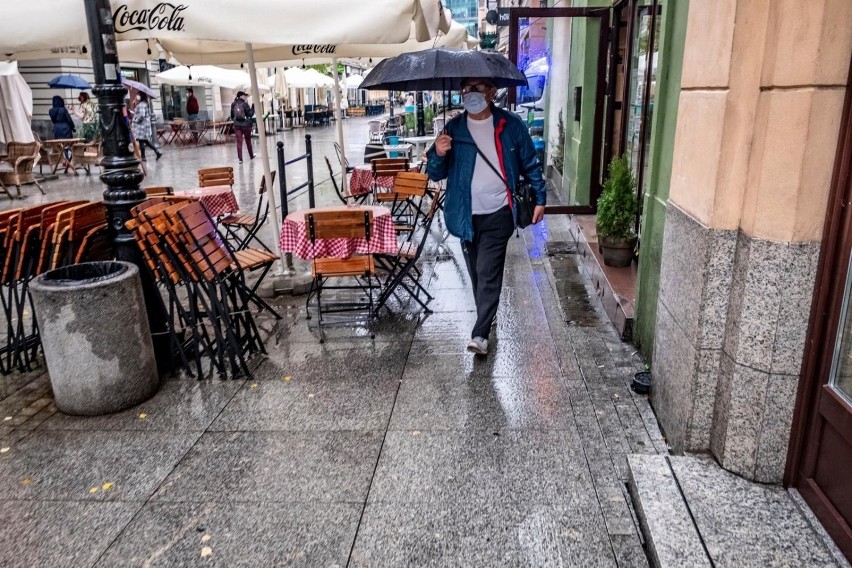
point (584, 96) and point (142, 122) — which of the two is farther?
point (142, 122)

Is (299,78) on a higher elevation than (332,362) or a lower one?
higher

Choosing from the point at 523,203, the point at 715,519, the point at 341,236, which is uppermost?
the point at 523,203

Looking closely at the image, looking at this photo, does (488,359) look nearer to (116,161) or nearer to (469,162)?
(469,162)

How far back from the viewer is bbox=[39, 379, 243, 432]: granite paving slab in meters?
4.32

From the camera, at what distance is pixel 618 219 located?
21.7 ft

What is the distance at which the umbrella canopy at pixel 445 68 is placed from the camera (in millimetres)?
5001

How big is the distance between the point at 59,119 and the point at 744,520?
21.0 metres

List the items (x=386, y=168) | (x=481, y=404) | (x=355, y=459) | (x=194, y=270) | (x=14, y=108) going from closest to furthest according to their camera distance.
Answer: (x=355, y=459), (x=481, y=404), (x=194, y=270), (x=386, y=168), (x=14, y=108)

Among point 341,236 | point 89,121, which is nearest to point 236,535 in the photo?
point 341,236

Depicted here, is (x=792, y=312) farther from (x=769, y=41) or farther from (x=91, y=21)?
(x=91, y=21)

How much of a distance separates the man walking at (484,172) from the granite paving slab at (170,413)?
1.91 m

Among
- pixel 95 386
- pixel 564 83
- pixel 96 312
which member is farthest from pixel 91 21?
pixel 564 83

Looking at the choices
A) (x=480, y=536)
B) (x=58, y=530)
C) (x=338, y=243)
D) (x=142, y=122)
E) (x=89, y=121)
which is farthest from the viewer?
(x=89, y=121)

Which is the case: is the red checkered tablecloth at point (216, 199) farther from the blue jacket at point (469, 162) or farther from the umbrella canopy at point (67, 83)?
the umbrella canopy at point (67, 83)
